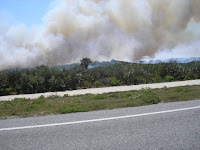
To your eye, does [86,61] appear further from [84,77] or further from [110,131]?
[110,131]

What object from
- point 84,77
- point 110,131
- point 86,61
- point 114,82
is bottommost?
point 110,131

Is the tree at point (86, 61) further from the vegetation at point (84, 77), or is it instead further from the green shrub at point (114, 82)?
the green shrub at point (114, 82)

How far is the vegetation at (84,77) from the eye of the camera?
993 centimetres

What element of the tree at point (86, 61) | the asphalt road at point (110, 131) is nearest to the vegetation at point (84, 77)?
the tree at point (86, 61)

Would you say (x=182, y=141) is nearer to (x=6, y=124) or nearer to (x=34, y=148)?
(x=34, y=148)

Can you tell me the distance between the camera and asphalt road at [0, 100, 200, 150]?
3027 mm

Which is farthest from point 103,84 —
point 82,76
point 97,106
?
point 97,106

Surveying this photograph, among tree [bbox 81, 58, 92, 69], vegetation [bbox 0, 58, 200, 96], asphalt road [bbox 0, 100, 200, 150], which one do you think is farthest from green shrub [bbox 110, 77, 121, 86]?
asphalt road [bbox 0, 100, 200, 150]

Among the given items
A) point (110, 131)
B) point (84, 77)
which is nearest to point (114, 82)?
point (84, 77)

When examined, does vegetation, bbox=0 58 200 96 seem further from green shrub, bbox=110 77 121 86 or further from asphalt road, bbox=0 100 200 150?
asphalt road, bbox=0 100 200 150

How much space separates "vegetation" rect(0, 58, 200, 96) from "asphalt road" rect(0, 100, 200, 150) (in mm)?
5127

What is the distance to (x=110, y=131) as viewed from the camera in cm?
363

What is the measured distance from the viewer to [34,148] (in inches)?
120

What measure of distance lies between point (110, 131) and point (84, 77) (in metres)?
7.65
